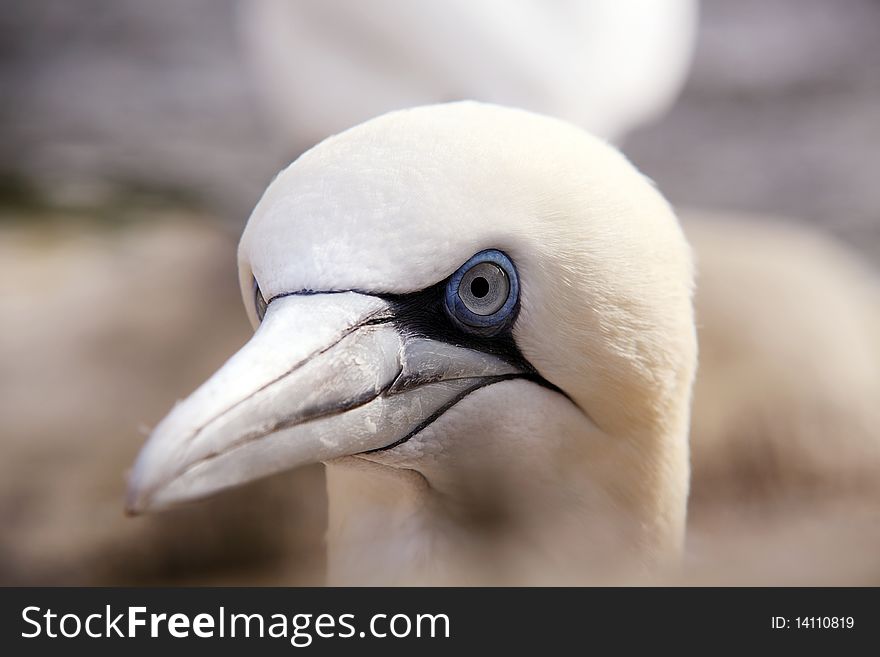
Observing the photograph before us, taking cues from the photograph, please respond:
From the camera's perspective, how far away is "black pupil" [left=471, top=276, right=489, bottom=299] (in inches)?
98.3

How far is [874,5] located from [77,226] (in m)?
8.42

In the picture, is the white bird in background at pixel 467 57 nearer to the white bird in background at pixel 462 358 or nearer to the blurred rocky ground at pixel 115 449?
the blurred rocky ground at pixel 115 449

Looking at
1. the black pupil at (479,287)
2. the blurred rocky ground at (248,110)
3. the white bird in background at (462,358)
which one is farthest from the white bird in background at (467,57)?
→ the black pupil at (479,287)

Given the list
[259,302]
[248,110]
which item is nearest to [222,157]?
[248,110]

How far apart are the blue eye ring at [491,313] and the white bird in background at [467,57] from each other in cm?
557

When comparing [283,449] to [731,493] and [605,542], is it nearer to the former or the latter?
[605,542]

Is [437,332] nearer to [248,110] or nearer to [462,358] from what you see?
[462,358]

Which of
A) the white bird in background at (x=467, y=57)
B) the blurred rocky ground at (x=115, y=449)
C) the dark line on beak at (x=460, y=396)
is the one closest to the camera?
the dark line on beak at (x=460, y=396)

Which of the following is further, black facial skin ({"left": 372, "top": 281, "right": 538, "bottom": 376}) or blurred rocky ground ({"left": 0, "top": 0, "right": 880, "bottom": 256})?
blurred rocky ground ({"left": 0, "top": 0, "right": 880, "bottom": 256})

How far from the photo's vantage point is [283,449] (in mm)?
2266

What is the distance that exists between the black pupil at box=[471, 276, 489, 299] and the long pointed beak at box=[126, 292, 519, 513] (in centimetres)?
14

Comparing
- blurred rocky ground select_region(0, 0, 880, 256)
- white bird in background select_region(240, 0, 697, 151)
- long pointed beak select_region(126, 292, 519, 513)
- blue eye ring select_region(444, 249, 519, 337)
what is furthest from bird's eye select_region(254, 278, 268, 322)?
blurred rocky ground select_region(0, 0, 880, 256)

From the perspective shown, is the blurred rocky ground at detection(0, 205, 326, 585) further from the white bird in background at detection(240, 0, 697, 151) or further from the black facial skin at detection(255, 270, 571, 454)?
the black facial skin at detection(255, 270, 571, 454)

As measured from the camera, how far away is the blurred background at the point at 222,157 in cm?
632
